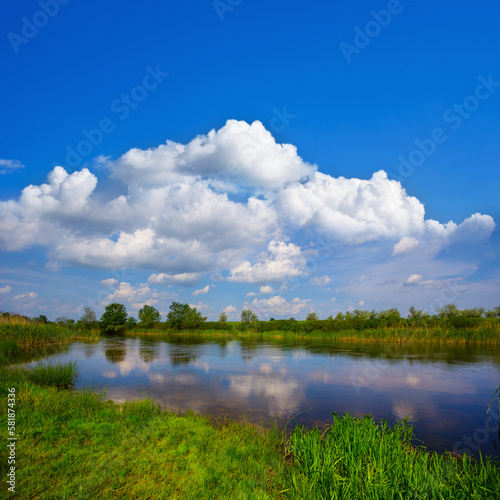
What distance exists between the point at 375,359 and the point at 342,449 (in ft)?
71.2

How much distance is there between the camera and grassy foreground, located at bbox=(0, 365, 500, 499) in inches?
197

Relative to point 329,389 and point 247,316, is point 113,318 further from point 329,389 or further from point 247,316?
point 329,389

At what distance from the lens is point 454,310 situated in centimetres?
4872

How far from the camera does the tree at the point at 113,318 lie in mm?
82188

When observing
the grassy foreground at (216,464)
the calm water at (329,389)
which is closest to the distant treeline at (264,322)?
the calm water at (329,389)

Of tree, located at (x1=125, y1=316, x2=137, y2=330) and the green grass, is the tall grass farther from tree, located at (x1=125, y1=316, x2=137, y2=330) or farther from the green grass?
tree, located at (x1=125, y1=316, x2=137, y2=330)

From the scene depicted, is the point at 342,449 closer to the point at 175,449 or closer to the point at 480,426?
the point at 175,449

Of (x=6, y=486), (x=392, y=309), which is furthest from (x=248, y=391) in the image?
(x=392, y=309)

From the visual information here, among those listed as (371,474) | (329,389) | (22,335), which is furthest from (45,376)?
(22,335)

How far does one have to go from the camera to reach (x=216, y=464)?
6.15m

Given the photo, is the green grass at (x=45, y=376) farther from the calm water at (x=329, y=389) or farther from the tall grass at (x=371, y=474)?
the tall grass at (x=371, y=474)

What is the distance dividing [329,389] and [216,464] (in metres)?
10.6

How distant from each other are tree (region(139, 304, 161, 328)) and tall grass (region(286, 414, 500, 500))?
8505cm

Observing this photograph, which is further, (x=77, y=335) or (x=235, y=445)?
(x=77, y=335)
